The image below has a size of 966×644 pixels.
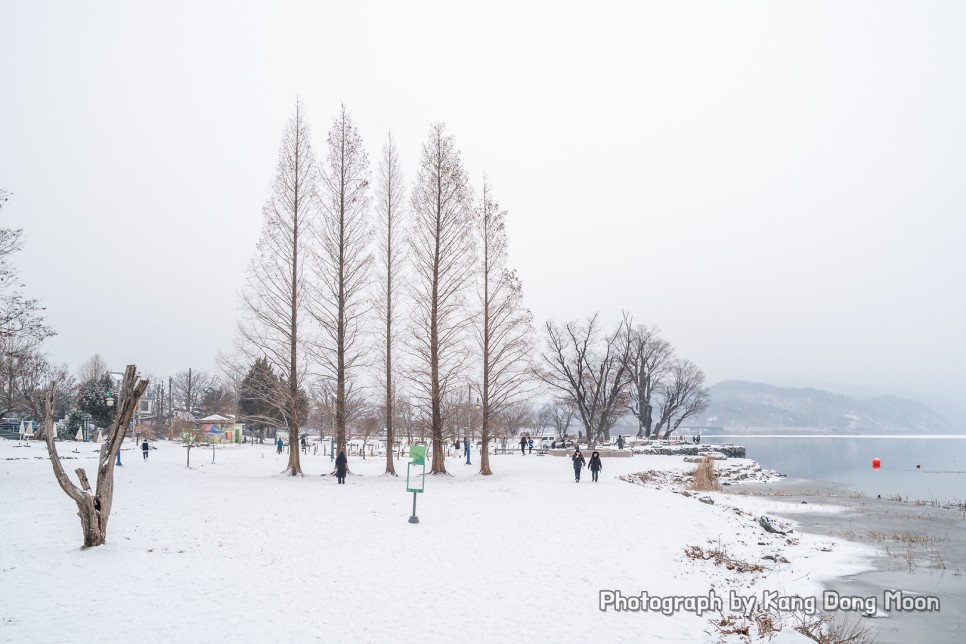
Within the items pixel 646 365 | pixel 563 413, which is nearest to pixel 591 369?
pixel 646 365

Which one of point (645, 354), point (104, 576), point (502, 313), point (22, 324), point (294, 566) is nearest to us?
point (104, 576)

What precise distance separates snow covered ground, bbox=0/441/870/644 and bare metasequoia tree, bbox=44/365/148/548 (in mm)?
475

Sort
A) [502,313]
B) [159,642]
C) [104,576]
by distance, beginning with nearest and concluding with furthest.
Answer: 1. [159,642]
2. [104,576]
3. [502,313]

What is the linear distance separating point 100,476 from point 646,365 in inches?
2269

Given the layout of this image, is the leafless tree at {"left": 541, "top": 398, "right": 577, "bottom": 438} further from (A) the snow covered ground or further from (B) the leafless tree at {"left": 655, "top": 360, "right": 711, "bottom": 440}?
(A) the snow covered ground

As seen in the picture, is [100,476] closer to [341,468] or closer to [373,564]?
[373,564]

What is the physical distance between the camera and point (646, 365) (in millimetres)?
63594

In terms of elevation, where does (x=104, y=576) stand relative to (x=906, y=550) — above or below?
above

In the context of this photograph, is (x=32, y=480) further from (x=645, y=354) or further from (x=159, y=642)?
(x=645, y=354)

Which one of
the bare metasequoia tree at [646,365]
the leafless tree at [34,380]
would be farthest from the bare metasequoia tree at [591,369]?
the leafless tree at [34,380]

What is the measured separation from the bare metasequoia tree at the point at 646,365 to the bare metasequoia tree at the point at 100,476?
51193 mm

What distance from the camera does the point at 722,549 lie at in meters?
15.1

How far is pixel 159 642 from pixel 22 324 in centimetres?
1832

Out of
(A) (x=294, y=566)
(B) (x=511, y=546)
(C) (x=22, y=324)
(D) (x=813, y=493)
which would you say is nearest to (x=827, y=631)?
(B) (x=511, y=546)
